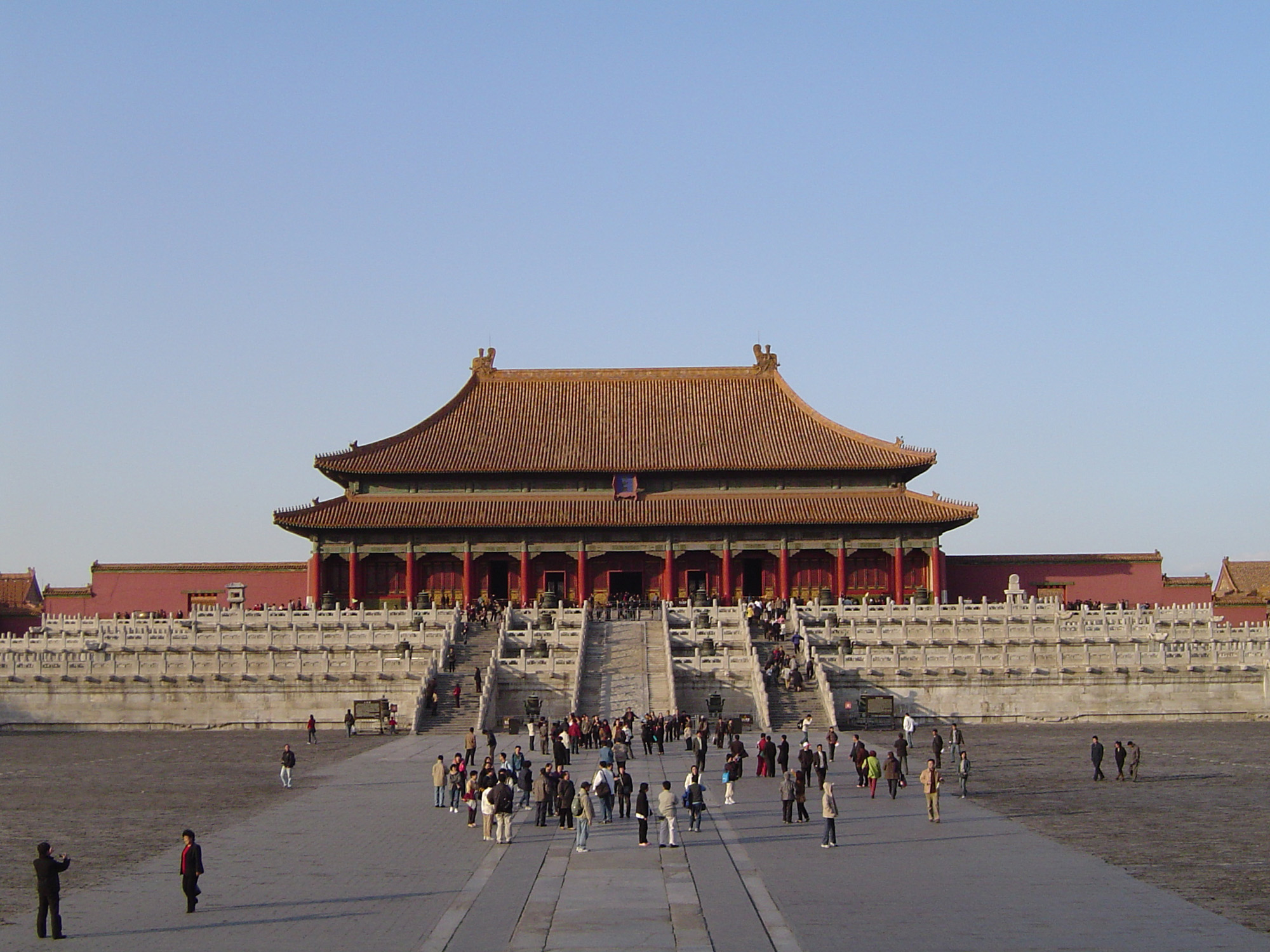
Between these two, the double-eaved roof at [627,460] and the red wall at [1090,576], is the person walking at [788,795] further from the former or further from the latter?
the red wall at [1090,576]

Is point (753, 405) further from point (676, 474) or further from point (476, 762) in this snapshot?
point (476, 762)

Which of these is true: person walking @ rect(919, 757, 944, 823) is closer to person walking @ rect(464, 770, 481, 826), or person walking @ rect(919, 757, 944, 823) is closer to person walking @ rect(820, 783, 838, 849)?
person walking @ rect(820, 783, 838, 849)

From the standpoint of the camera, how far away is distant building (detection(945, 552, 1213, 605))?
2645 inches

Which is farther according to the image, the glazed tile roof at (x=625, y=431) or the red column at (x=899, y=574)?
the glazed tile roof at (x=625, y=431)

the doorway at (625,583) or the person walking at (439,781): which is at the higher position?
the doorway at (625,583)

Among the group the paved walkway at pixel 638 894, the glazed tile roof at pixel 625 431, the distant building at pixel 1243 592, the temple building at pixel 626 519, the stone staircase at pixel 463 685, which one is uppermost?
the glazed tile roof at pixel 625 431

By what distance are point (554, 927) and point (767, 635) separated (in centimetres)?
3293

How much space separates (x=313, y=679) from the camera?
141 feet

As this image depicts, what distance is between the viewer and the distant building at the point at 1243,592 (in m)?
67.9

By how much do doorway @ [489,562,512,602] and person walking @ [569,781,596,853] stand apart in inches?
1844

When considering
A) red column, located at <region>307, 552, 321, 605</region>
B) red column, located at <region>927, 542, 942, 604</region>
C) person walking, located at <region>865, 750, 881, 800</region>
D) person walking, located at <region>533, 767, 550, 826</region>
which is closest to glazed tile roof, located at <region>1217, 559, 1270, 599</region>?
red column, located at <region>927, 542, 942, 604</region>

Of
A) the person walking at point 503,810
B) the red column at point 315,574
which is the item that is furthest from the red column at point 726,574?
the person walking at point 503,810

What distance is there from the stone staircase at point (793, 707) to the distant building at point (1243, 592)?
81.0ft

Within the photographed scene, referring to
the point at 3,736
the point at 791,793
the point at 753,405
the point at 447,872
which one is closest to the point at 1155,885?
the point at 791,793
